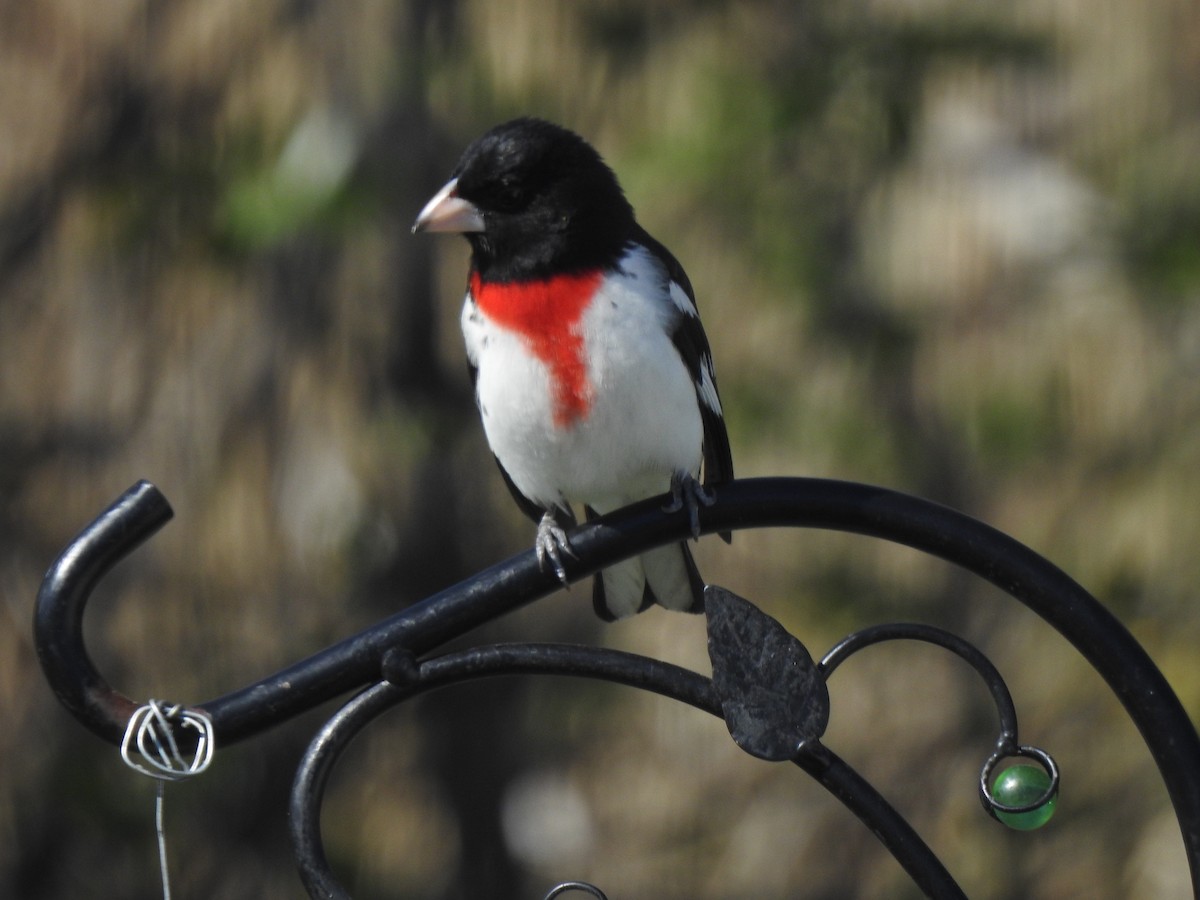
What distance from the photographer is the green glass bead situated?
1.34m

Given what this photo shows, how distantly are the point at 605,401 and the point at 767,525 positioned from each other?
668mm

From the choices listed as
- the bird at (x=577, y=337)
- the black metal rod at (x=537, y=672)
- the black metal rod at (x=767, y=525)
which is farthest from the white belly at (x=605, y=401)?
the black metal rod at (x=537, y=672)

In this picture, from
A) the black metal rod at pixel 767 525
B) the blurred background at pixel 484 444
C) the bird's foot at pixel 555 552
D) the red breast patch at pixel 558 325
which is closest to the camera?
the black metal rod at pixel 767 525

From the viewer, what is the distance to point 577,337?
83.4 inches

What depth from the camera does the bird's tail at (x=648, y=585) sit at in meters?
2.27

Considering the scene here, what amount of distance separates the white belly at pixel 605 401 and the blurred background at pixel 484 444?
167 centimetres

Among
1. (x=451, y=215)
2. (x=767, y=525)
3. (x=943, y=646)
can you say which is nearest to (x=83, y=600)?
(x=767, y=525)

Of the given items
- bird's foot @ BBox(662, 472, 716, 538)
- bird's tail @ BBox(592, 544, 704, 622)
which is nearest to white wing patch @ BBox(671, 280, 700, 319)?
bird's foot @ BBox(662, 472, 716, 538)

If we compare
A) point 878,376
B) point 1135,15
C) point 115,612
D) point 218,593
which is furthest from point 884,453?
point 115,612

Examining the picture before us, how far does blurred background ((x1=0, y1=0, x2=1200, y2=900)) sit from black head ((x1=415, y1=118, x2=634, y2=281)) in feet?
5.31

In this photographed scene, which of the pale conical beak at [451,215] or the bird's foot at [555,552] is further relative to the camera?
the pale conical beak at [451,215]

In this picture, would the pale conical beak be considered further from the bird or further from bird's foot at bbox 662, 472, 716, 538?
bird's foot at bbox 662, 472, 716, 538

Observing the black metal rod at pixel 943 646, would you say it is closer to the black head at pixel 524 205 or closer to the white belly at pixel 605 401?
the white belly at pixel 605 401

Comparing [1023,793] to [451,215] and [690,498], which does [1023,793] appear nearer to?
[690,498]
